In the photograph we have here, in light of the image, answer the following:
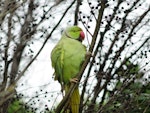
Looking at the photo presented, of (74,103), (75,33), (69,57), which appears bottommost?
(74,103)

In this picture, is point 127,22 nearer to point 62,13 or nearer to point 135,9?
point 135,9

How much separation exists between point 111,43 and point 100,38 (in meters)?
0.17

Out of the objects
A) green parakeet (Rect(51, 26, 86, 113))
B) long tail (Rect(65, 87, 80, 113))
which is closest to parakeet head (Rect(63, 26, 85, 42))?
green parakeet (Rect(51, 26, 86, 113))

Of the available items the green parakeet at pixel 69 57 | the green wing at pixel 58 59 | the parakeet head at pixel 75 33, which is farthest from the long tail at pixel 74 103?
the parakeet head at pixel 75 33

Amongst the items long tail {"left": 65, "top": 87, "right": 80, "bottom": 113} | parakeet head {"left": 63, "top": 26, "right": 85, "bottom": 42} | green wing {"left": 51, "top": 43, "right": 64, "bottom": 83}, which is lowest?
long tail {"left": 65, "top": 87, "right": 80, "bottom": 113}

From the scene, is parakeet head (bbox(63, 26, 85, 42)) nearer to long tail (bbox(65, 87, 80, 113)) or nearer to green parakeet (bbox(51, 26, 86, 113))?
green parakeet (bbox(51, 26, 86, 113))

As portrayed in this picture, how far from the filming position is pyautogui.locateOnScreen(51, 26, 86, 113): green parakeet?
14.9 feet

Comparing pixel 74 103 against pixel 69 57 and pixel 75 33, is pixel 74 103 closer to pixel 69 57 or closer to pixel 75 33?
pixel 69 57

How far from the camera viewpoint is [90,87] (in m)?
5.24

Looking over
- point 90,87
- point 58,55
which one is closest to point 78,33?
point 58,55

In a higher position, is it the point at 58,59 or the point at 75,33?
the point at 75,33

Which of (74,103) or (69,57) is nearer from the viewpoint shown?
(74,103)

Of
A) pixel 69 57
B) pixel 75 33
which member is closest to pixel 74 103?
→ pixel 69 57

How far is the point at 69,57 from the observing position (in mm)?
4660
